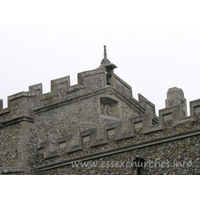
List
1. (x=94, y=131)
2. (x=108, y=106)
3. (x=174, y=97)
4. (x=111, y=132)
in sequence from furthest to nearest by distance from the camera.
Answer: (x=108, y=106) → (x=174, y=97) → (x=94, y=131) → (x=111, y=132)

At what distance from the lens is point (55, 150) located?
14961 millimetres

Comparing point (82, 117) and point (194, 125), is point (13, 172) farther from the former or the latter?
point (194, 125)

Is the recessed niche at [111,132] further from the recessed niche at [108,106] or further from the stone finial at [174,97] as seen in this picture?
the stone finial at [174,97]

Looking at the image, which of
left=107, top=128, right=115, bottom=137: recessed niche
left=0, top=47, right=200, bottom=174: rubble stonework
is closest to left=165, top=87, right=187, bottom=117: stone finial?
left=0, top=47, right=200, bottom=174: rubble stonework

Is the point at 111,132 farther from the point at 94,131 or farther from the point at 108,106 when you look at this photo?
the point at 108,106

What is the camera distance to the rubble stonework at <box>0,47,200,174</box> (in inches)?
471

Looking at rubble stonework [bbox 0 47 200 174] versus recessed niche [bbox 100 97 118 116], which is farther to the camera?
recessed niche [bbox 100 97 118 116]

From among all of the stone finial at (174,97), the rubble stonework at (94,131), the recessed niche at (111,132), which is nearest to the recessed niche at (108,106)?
the rubble stonework at (94,131)

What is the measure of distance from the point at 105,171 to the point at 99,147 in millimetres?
794

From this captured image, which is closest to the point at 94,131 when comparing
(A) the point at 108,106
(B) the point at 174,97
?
(A) the point at 108,106

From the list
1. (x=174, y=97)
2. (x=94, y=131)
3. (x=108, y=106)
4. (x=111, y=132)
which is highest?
(x=174, y=97)

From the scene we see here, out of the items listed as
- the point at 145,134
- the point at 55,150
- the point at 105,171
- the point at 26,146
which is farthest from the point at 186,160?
the point at 26,146

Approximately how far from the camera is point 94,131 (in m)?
14.0

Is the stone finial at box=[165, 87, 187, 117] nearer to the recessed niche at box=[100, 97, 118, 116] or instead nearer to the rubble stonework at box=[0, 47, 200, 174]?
the rubble stonework at box=[0, 47, 200, 174]
